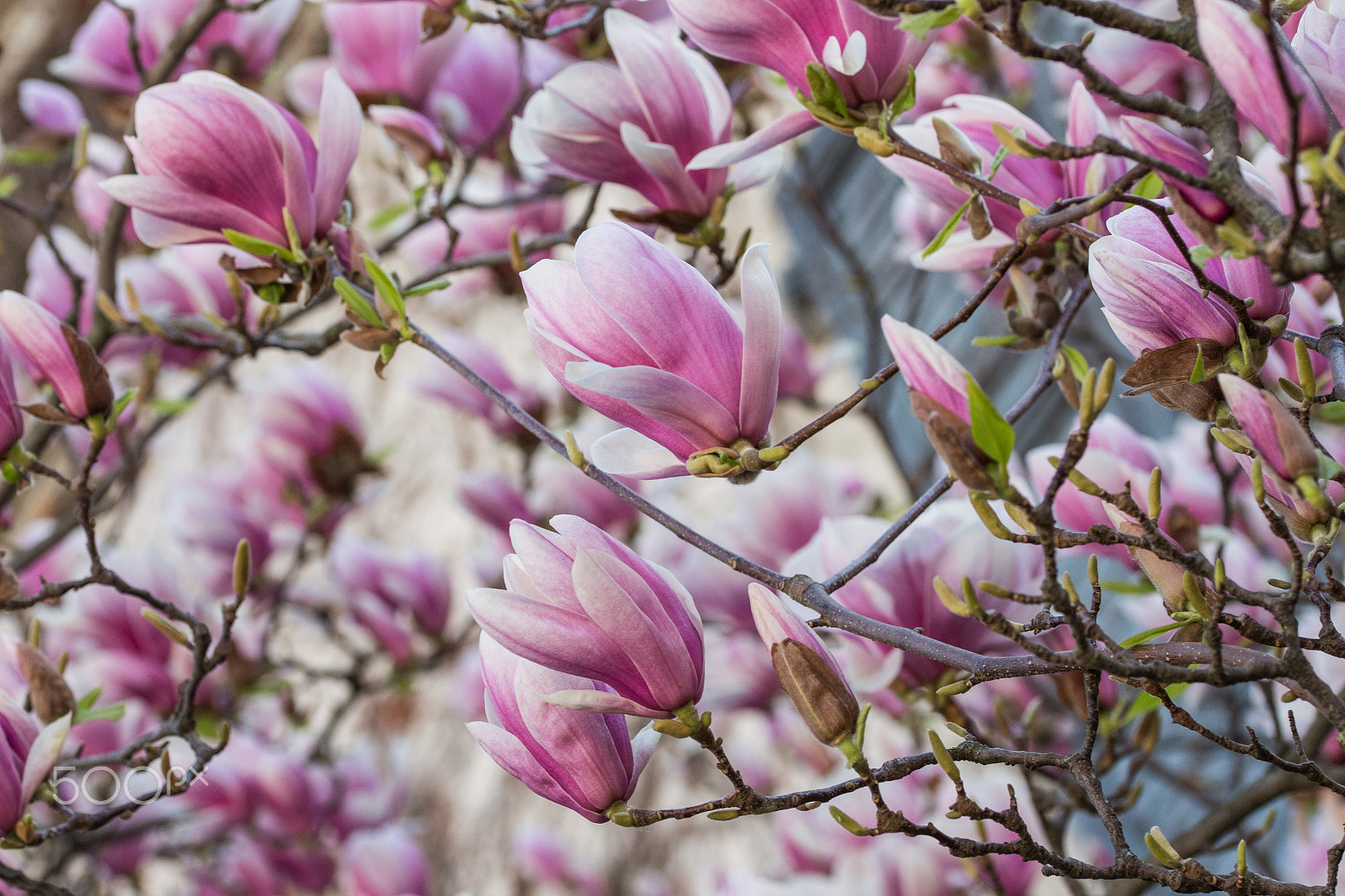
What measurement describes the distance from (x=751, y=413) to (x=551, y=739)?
0.16 metres

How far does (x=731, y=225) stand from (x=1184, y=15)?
7.57 feet

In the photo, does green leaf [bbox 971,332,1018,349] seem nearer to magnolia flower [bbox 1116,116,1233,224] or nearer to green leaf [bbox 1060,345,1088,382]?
green leaf [bbox 1060,345,1088,382]

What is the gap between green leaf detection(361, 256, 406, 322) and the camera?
19.5 inches

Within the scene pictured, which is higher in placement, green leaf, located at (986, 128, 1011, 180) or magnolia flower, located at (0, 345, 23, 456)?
green leaf, located at (986, 128, 1011, 180)

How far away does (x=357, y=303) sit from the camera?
1.65 feet

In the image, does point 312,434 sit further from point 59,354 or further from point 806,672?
point 806,672

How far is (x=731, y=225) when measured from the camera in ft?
8.59

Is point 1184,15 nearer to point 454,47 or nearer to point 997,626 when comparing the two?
point 997,626

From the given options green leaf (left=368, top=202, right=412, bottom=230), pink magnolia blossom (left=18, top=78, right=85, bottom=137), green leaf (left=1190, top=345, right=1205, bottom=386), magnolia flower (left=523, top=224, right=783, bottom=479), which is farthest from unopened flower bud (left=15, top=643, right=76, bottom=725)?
pink magnolia blossom (left=18, top=78, right=85, bottom=137)

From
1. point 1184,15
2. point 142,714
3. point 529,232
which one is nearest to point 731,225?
point 529,232

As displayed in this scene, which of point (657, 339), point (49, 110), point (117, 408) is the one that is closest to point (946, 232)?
point (657, 339)

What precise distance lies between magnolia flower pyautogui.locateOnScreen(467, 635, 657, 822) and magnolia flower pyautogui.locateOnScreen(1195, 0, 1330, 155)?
30 cm

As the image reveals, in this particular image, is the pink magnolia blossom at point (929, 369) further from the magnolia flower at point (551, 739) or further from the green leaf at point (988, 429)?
the magnolia flower at point (551, 739)
